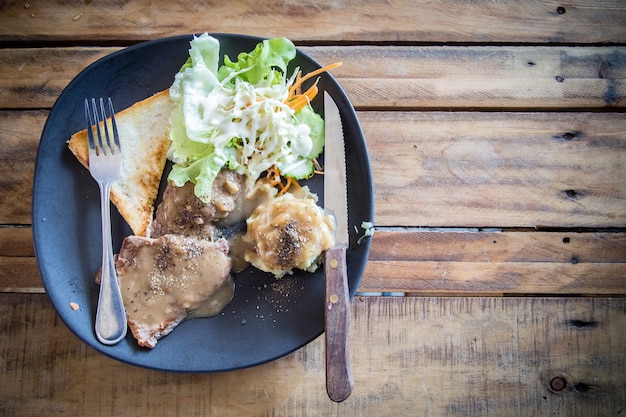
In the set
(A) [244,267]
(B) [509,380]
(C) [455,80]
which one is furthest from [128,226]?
(B) [509,380]

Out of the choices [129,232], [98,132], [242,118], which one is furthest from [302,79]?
[129,232]

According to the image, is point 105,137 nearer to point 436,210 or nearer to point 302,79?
point 302,79

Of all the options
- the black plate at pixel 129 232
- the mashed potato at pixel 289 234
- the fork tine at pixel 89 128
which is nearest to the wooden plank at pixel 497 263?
the black plate at pixel 129 232

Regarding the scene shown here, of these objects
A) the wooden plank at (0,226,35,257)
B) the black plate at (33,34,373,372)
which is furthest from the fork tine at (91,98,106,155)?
the wooden plank at (0,226,35,257)

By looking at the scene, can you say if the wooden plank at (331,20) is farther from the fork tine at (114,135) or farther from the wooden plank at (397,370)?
the wooden plank at (397,370)

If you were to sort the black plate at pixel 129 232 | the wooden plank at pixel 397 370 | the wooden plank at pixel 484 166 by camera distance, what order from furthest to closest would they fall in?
the wooden plank at pixel 484 166, the wooden plank at pixel 397 370, the black plate at pixel 129 232
